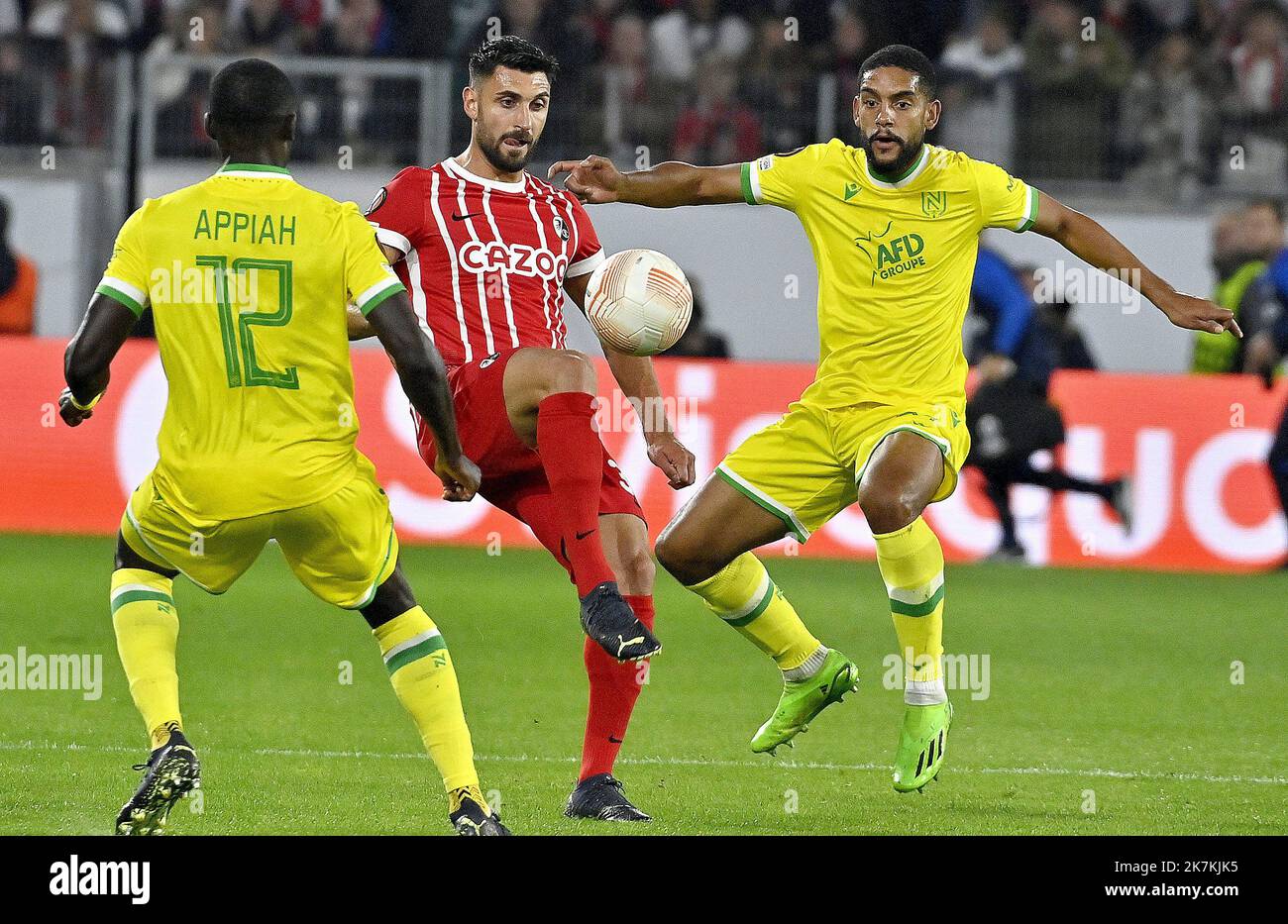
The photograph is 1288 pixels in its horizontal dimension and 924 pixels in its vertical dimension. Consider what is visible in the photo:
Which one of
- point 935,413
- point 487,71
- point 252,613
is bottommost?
point 252,613

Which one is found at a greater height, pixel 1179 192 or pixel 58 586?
pixel 1179 192

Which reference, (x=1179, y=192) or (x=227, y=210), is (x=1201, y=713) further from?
(x=1179, y=192)

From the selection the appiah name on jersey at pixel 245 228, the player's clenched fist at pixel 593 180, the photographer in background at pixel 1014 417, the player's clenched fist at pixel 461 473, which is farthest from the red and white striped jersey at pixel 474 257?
the photographer in background at pixel 1014 417

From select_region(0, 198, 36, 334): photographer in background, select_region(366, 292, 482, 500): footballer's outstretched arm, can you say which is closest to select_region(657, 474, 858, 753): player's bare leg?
select_region(366, 292, 482, 500): footballer's outstretched arm

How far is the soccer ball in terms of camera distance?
232 inches

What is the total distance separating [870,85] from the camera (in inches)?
248

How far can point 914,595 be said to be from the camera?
20.1ft

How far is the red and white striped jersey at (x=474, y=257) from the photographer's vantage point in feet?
19.9

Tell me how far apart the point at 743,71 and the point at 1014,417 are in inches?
163

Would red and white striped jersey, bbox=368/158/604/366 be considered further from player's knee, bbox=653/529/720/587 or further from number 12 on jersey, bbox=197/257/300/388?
number 12 on jersey, bbox=197/257/300/388

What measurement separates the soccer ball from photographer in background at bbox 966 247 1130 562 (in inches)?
264

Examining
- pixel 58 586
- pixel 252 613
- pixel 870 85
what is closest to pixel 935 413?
pixel 870 85

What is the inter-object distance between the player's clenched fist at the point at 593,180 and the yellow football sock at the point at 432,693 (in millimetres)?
1740

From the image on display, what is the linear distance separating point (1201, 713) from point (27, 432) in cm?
781
